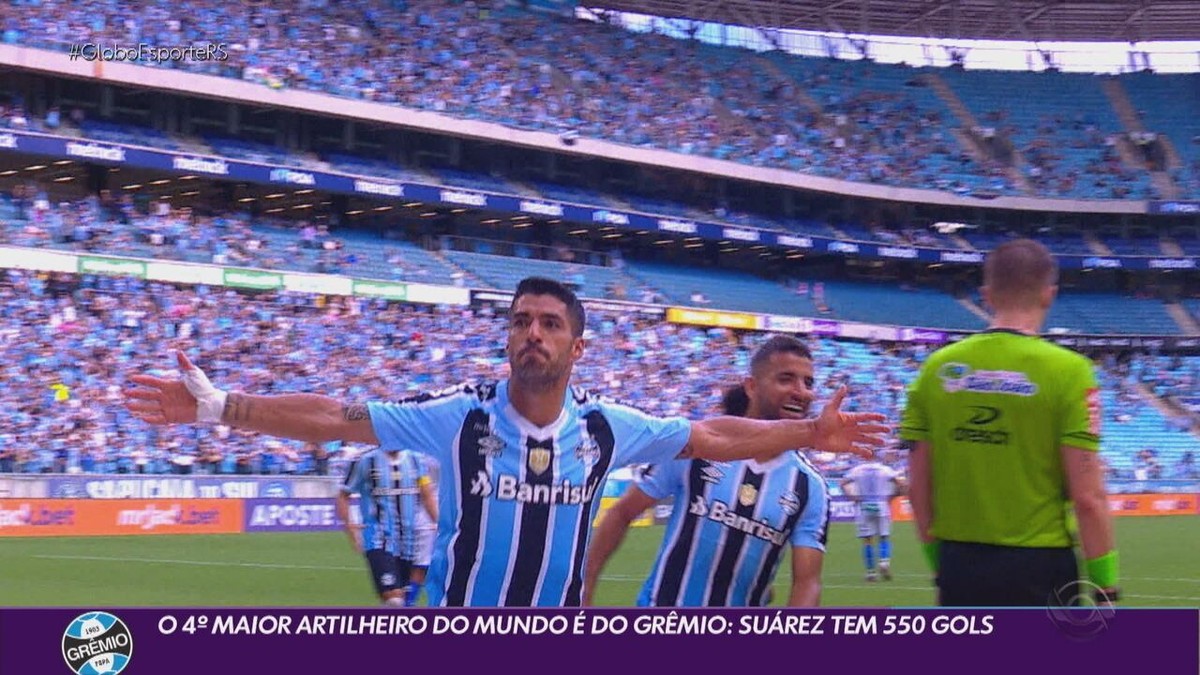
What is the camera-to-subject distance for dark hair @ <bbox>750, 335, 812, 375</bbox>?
6.63 m

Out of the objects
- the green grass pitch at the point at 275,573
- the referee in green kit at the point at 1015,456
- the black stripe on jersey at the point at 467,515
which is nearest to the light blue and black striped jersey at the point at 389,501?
the green grass pitch at the point at 275,573

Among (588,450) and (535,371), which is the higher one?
Answer: (535,371)

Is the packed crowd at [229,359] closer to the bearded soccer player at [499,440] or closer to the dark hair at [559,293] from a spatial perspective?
the bearded soccer player at [499,440]

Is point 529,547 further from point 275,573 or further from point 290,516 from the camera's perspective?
point 290,516

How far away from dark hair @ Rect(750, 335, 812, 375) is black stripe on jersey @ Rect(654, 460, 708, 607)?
1.62ft

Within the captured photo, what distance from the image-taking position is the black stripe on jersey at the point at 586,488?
563 cm

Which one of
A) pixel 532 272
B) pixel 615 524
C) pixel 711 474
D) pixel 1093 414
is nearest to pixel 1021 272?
pixel 1093 414

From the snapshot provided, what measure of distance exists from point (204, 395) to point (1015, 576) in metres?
3.03
